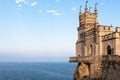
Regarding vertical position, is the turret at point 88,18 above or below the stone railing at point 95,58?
above

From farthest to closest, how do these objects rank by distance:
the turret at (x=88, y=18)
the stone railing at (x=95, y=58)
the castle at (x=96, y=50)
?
1. the turret at (x=88, y=18)
2. the castle at (x=96, y=50)
3. the stone railing at (x=95, y=58)

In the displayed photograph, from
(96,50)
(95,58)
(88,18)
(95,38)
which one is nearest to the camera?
(95,58)

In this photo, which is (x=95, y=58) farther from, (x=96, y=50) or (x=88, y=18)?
(x=88, y=18)

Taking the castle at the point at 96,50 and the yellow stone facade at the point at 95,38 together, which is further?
the yellow stone facade at the point at 95,38

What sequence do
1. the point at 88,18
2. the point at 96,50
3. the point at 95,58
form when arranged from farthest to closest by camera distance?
the point at 88,18 < the point at 96,50 < the point at 95,58

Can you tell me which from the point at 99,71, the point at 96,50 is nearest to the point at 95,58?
the point at 99,71

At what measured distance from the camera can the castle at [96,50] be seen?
47125 mm

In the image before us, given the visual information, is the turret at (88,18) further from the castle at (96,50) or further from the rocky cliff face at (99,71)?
the rocky cliff face at (99,71)

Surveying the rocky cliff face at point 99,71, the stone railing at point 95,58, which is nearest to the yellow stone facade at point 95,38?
the stone railing at point 95,58

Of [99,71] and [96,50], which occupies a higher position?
[96,50]

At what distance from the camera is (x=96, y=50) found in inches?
2224

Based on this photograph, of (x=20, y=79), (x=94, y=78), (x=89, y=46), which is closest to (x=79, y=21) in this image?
(x=89, y=46)

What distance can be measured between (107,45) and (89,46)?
844 centimetres

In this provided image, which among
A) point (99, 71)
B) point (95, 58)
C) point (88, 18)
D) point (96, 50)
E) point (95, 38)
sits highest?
point (88, 18)
